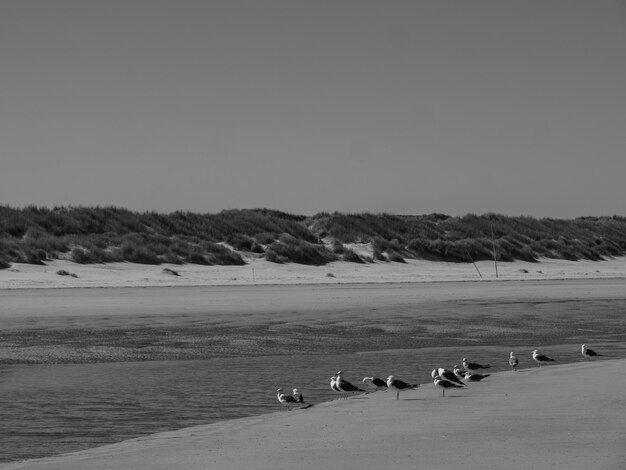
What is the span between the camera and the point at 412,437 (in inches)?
364

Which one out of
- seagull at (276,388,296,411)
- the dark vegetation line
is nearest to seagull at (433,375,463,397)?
seagull at (276,388,296,411)

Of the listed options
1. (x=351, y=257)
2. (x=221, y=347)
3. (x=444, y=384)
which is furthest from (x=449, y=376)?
(x=351, y=257)

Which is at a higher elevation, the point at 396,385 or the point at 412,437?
the point at 396,385

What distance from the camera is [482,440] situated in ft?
29.5

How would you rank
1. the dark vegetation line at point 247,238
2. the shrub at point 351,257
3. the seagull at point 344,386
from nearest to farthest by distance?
the seagull at point 344,386
the dark vegetation line at point 247,238
the shrub at point 351,257

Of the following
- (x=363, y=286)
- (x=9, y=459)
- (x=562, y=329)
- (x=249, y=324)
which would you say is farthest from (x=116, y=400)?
(x=363, y=286)

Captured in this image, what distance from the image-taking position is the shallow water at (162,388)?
34.1 feet

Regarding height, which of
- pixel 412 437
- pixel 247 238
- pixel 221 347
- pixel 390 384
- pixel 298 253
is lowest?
pixel 412 437

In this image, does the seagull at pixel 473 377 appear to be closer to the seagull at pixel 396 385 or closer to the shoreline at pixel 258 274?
the seagull at pixel 396 385

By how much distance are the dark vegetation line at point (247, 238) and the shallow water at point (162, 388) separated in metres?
22.9

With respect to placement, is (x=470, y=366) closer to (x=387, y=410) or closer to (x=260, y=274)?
(x=387, y=410)

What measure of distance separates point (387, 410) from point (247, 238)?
127 ft

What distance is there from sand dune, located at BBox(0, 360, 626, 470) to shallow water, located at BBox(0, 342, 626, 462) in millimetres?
701

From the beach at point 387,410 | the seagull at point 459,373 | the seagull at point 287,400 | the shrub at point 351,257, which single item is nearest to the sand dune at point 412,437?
the beach at point 387,410
